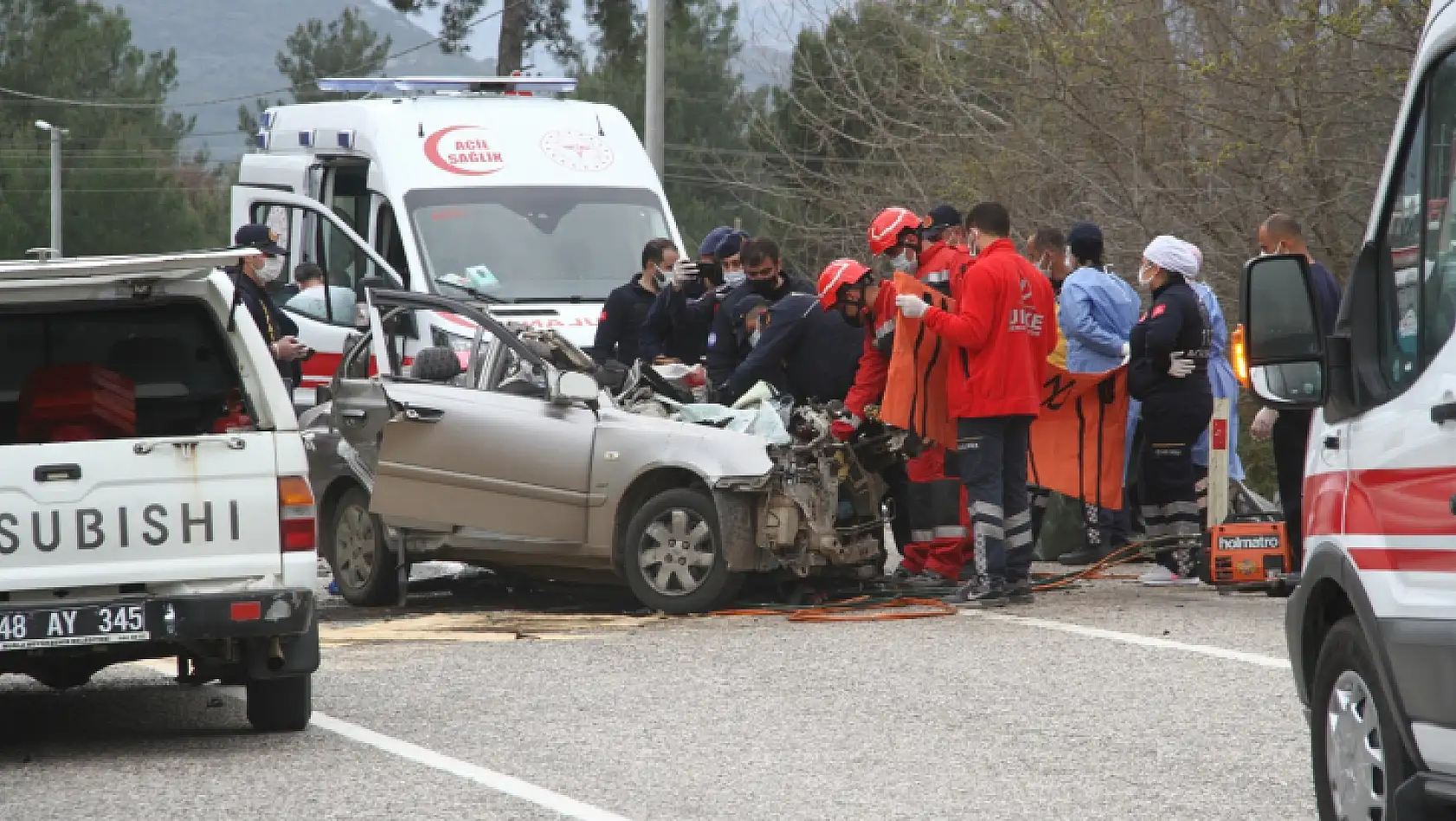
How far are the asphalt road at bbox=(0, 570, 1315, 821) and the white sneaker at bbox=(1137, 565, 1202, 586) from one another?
131cm

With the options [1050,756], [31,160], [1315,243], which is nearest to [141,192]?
[31,160]

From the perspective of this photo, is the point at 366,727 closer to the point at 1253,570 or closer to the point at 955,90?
the point at 1253,570

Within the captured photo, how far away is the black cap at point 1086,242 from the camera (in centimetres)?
1290

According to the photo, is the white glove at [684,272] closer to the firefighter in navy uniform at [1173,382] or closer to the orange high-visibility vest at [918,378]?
the orange high-visibility vest at [918,378]

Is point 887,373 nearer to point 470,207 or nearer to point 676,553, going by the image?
point 676,553

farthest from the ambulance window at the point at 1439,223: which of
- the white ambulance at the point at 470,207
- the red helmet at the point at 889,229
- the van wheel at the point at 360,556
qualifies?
the white ambulance at the point at 470,207

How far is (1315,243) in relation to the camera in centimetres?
1830

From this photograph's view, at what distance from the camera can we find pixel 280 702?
8.16 meters

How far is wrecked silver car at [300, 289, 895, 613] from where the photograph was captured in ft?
36.3

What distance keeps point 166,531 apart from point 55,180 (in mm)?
49764

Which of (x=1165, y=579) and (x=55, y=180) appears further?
(x=55, y=180)

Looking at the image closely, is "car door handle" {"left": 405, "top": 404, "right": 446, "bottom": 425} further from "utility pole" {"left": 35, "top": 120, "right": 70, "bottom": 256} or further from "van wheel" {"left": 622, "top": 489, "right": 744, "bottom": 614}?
"utility pole" {"left": 35, "top": 120, "right": 70, "bottom": 256}

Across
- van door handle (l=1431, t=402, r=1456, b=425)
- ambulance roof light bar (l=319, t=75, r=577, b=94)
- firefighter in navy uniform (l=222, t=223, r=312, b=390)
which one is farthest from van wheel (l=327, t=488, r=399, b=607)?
van door handle (l=1431, t=402, r=1456, b=425)

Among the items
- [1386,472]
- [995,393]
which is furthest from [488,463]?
[1386,472]
